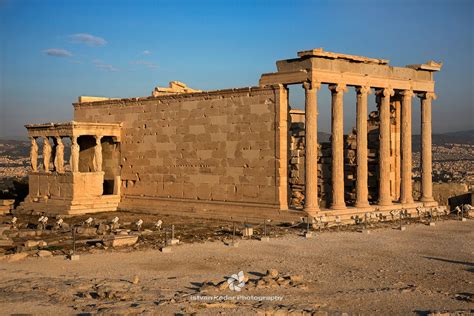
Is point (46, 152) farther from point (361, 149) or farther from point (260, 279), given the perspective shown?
point (260, 279)

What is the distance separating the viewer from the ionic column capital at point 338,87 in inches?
994

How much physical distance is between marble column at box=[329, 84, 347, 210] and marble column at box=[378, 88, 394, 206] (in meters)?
2.44

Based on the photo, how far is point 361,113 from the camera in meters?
26.5

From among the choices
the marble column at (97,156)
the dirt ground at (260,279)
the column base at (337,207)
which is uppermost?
the marble column at (97,156)

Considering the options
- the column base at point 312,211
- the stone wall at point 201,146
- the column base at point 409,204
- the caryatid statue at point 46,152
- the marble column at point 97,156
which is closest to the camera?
the column base at point 312,211

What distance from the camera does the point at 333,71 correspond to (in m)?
25.0

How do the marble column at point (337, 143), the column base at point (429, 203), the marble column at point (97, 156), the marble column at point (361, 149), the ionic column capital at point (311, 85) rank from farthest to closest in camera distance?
the marble column at point (97, 156)
the column base at point (429, 203)
the marble column at point (361, 149)
the marble column at point (337, 143)
the ionic column capital at point (311, 85)

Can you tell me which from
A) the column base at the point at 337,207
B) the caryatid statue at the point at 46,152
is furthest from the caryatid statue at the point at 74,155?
the column base at the point at 337,207

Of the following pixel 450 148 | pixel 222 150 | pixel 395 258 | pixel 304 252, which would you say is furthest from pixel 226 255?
pixel 450 148

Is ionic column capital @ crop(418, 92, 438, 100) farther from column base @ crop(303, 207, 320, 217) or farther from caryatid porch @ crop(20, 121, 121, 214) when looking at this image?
caryatid porch @ crop(20, 121, 121, 214)

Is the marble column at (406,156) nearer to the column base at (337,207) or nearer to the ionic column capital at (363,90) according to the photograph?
the ionic column capital at (363,90)

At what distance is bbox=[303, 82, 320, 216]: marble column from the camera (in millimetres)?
24359

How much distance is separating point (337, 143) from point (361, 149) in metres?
1.46

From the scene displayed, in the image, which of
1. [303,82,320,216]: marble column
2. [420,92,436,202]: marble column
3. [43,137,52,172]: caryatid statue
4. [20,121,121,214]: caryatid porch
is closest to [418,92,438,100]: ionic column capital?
[420,92,436,202]: marble column
